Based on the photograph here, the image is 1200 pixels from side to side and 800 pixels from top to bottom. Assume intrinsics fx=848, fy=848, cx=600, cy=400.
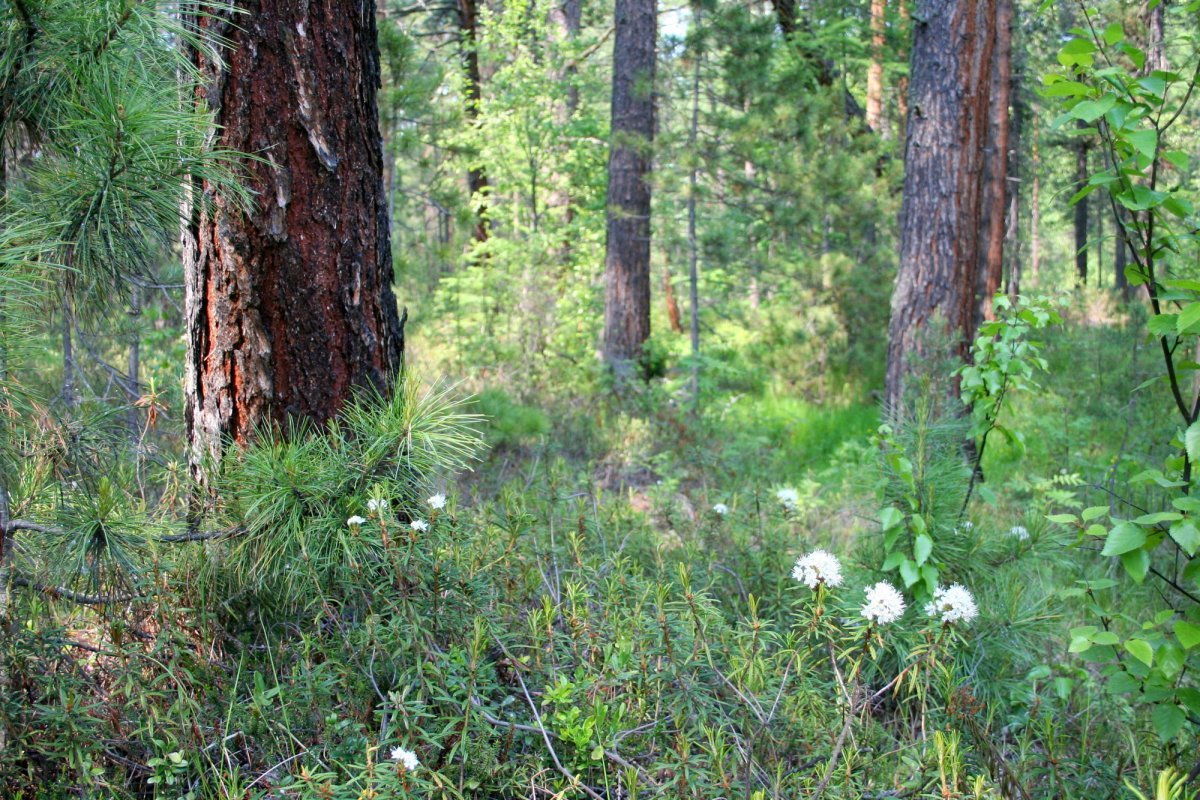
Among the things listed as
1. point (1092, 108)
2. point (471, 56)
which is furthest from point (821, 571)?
point (471, 56)

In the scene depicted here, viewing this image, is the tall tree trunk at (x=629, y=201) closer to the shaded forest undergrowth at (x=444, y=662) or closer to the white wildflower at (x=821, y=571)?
the shaded forest undergrowth at (x=444, y=662)

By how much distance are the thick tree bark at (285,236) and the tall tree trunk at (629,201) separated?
6930mm

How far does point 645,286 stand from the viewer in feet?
32.0

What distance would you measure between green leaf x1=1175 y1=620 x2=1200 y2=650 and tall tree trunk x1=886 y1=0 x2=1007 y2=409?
165 inches

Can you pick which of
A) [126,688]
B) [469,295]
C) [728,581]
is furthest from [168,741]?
[469,295]

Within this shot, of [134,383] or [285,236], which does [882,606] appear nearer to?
[285,236]

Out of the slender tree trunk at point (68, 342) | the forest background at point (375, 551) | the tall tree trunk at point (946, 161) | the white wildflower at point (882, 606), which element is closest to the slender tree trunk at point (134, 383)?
the forest background at point (375, 551)

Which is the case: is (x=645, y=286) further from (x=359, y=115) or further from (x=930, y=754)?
(x=930, y=754)

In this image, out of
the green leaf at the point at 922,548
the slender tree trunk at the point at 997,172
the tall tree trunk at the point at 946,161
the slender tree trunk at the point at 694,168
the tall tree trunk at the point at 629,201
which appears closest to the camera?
the green leaf at the point at 922,548

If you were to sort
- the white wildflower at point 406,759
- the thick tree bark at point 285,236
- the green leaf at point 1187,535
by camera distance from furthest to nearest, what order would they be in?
1. the thick tree bark at point 285,236
2. the green leaf at point 1187,535
3. the white wildflower at point 406,759

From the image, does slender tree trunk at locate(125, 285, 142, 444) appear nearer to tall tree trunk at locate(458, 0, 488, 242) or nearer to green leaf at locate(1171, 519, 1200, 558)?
green leaf at locate(1171, 519, 1200, 558)

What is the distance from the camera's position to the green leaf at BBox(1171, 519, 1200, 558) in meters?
1.80

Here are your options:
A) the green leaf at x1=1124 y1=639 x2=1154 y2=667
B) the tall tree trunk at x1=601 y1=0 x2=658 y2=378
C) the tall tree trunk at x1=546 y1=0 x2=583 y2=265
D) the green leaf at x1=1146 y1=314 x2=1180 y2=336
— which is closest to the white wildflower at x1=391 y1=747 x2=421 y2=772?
the green leaf at x1=1124 y1=639 x2=1154 y2=667

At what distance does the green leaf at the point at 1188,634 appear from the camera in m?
1.87
